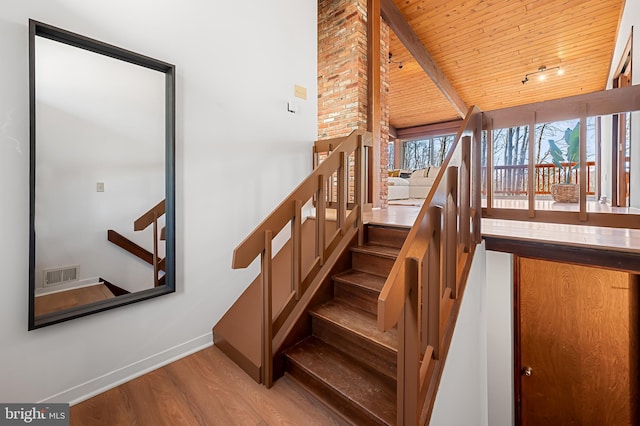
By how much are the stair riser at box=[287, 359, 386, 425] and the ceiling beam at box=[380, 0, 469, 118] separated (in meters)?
4.99

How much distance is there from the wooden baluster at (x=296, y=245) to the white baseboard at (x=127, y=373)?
89 centimetres

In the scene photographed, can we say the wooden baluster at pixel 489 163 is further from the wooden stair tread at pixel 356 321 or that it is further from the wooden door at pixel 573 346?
the wooden stair tread at pixel 356 321

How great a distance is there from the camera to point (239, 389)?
1.75 meters

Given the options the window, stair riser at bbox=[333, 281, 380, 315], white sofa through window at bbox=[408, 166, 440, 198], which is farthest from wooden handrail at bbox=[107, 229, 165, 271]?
the window

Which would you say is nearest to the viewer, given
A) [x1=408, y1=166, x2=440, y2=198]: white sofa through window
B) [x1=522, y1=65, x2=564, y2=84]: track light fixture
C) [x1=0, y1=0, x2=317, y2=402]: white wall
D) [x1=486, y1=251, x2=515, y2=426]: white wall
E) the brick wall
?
[x1=0, y1=0, x2=317, y2=402]: white wall

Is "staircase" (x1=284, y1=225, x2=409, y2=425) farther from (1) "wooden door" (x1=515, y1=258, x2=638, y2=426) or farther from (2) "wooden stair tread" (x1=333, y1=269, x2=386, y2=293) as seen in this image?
(1) "wooden door" (x1=515, y1=258, x2=638, y2=426)

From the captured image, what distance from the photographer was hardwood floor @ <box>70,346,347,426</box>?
1536 millimetres

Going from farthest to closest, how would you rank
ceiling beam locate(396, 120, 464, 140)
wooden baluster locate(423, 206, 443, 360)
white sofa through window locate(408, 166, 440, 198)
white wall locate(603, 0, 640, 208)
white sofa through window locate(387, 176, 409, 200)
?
ceiling beam locate(396, 120, 464, 140) → white sofa through window locate(408, 166, 440, 198) → white sofa through window locate(387, 176, 409, 200) → white wall locate(603, 0, 640, 208) → wooden baluster locate(423, 206, 443, 360)

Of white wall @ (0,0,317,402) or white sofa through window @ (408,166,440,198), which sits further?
white sofa through window @ (408,166,440,198)

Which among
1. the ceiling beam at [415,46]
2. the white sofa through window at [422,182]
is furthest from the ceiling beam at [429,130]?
the white sofa through window at [422,182]

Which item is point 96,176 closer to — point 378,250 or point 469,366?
point 378,250

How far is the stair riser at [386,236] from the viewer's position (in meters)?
2.35

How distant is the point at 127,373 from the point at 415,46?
20.3 feet

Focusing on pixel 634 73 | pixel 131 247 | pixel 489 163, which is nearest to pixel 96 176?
pixel 131 247
